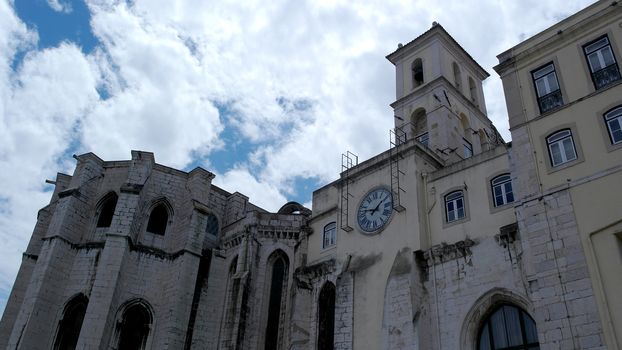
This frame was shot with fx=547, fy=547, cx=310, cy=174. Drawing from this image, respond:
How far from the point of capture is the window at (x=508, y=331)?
643 inches

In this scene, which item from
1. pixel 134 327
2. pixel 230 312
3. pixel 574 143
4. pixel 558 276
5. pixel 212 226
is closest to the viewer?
pixel 558 276

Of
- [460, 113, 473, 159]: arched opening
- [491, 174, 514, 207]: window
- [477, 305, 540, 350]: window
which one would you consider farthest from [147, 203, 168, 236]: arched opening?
[477, 305, 540, 350]: window

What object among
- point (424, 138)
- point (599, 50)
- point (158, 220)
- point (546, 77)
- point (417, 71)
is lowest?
point (158, 220)

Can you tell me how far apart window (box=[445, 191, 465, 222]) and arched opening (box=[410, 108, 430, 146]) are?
765cm

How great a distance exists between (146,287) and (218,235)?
16.6ft

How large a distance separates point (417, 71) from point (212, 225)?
14.2 m

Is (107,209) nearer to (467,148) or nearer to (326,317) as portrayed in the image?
(326,317)

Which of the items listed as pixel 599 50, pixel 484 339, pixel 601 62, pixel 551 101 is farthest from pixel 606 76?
pixel 484 339

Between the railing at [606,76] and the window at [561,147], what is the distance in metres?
1.69

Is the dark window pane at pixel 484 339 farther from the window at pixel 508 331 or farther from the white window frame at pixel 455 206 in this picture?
the white window frame at pixel 455 206

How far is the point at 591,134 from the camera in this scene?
1538cm

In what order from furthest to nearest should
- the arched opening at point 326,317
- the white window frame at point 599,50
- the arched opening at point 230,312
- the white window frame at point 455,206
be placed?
the arched opening at point 230,312, the arched opening at point 326,317, the white window frame at point 455,206, the white window frame at point 599,50

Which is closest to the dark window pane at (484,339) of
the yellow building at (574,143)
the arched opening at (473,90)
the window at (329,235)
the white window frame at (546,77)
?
the yellow building at (574,143)

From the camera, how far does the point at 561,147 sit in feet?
52.4
